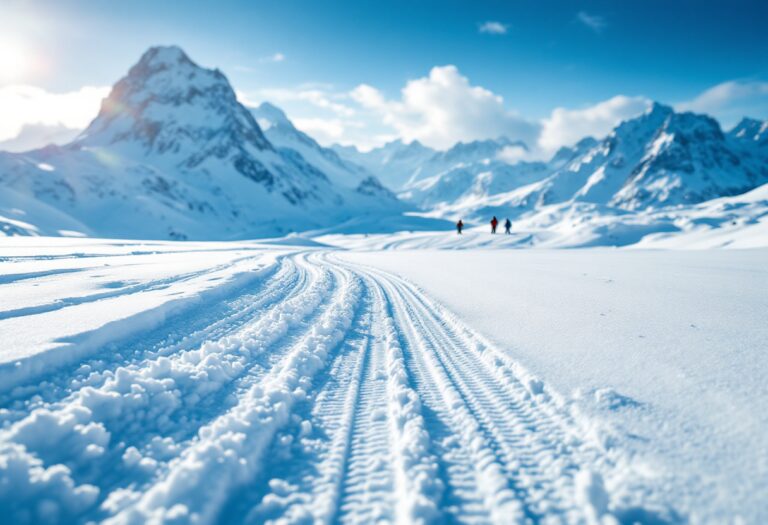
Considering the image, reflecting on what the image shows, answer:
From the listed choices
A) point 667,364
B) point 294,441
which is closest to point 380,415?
point 294,441

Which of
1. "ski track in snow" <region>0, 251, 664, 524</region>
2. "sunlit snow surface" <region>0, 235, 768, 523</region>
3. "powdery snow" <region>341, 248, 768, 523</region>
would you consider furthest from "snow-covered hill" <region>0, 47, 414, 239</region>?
"powdery snow" <region>341, 248, 768, 523</region>

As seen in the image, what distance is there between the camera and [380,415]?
11.0ft

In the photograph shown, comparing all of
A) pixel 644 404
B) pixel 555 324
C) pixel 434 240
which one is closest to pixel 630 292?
pixel 555 324

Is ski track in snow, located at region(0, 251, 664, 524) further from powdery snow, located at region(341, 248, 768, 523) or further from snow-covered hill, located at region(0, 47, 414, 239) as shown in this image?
snow-covered hill, located at region(0, 47, 414, 239)

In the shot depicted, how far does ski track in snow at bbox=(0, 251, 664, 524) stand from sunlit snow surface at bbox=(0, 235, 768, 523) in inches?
0.5

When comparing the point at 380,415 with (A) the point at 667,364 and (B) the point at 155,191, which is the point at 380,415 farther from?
(B) the point at 155,191

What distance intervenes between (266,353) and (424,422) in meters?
2.44

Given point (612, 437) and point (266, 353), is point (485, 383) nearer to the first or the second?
point (612, 437)

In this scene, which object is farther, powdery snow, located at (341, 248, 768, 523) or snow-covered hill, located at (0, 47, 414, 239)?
snow-covered hill, located at (0, 47, 414, 239)

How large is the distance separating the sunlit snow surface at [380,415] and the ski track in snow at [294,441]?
14 mm

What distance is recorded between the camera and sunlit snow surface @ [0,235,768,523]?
2.25m

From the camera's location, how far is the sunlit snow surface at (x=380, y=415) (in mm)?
2250

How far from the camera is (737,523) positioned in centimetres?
198

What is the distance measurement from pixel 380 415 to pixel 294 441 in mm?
767
